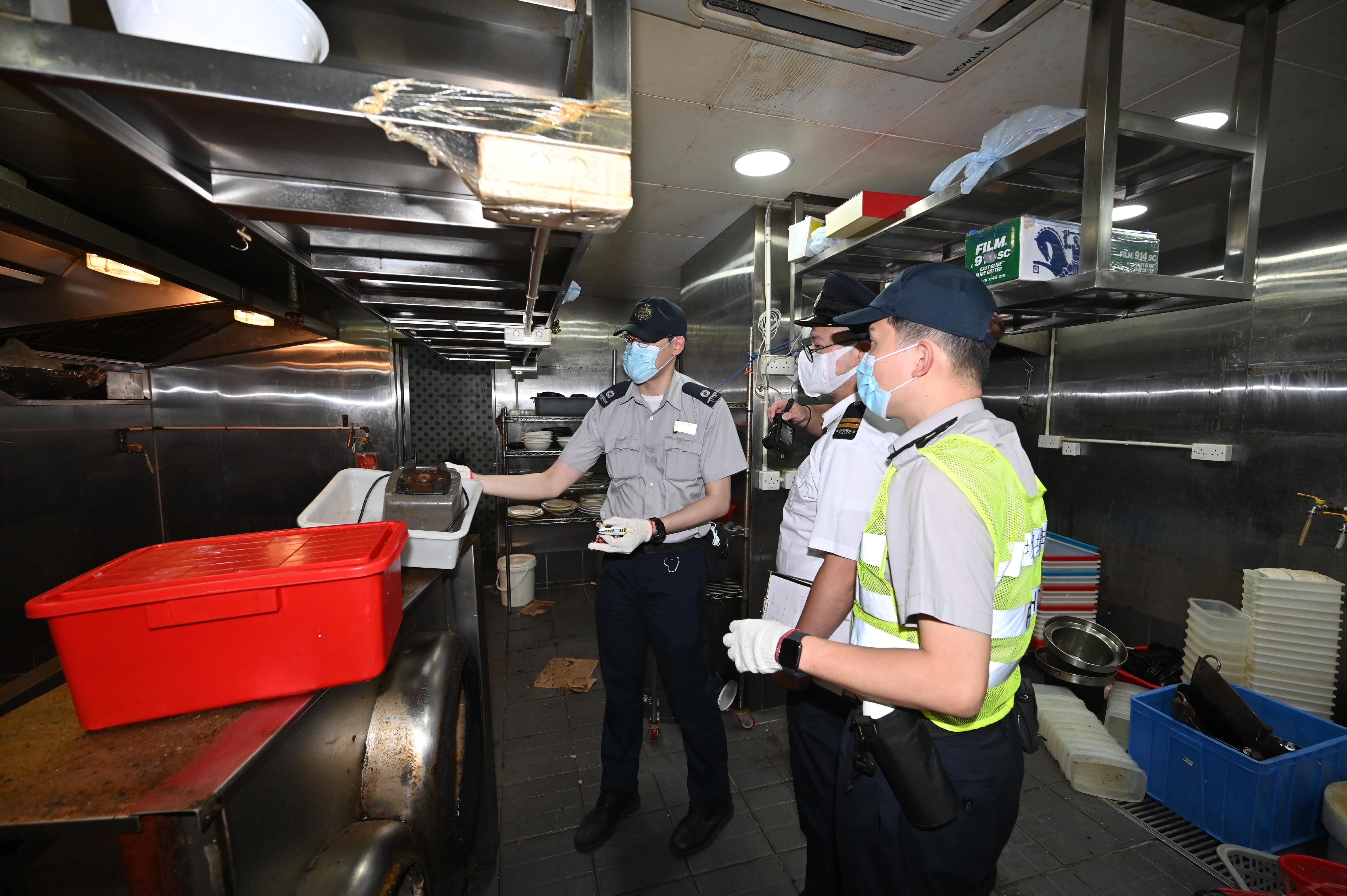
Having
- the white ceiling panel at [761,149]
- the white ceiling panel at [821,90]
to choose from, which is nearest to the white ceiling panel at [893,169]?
the white ceiling panel at [761,149]

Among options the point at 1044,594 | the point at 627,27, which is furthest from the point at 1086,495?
the point at 627,27

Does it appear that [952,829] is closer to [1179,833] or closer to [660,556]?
[660,556]

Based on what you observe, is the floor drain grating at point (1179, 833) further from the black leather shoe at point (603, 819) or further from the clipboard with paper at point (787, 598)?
the black leather shoe at point (603, 819)

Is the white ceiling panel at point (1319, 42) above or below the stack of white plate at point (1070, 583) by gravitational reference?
above

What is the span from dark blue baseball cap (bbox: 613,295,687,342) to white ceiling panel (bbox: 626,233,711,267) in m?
1.61

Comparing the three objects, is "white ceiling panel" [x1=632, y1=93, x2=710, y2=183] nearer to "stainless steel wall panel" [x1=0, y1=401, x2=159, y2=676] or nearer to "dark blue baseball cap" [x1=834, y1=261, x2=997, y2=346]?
"dark blue baseball cap" [x1=834, y1=261, x2=997, y2=346]

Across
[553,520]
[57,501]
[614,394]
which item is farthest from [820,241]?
[57,501]

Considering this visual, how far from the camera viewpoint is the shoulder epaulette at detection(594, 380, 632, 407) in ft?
8.60

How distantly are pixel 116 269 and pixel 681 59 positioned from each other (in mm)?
2917

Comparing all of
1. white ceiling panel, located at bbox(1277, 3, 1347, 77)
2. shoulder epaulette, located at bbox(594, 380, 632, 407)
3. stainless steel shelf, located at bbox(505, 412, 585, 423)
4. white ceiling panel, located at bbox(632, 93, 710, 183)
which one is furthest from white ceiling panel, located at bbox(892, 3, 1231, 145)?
stainless steel shelf, located at bbox(505, 412, 585, 423)

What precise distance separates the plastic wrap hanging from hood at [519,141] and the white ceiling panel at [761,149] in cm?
162

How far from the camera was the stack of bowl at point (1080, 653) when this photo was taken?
3076 mm

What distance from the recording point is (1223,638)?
290 cm

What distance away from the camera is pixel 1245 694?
2.58m
